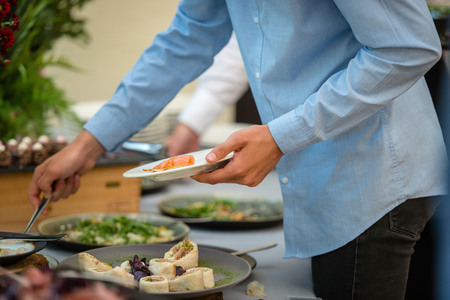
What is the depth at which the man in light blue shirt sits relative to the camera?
1.06 m

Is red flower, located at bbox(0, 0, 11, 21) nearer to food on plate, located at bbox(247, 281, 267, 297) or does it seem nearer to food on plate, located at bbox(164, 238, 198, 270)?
food on plate, located at bbox(164, 238, 198, 270)

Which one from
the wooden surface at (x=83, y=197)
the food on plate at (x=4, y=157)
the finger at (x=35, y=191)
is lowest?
the wooden surface at (x=83, y=197)

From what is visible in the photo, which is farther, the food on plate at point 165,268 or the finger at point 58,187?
the finger at point 58,187

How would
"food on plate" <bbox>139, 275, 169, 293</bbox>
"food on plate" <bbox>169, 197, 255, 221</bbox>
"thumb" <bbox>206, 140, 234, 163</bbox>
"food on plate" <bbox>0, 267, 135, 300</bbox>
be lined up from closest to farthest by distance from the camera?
"food on plate" <bbox>0, 267, 135, 300</bbox>
"food on plate" <bbox>139, 275, 169, 293</bbox>
"thumb" <bbox>206, 140, 234, 163</bbox>
"food on plate" <bbox>169, 197, 255, 221</bbox>

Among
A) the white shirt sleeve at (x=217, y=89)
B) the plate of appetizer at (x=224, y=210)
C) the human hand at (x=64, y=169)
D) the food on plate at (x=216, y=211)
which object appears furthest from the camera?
the white shirt sleeve at (x=217, y=89)

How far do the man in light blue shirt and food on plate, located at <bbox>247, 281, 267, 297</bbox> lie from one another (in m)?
0.13

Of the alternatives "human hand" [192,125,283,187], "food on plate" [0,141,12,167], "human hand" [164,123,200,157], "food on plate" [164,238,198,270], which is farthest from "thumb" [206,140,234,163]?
"human hand" [164,123,200,157]

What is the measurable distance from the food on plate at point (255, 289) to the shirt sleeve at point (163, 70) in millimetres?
539

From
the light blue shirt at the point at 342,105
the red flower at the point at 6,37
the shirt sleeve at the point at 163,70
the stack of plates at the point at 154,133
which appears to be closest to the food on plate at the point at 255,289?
the light blue shirt at the point at 342,105

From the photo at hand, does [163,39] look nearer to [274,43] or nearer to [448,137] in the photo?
[274,43]

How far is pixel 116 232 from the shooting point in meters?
1.59

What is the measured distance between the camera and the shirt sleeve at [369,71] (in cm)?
103

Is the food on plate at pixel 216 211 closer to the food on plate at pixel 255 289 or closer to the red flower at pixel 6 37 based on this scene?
the food on plate at pixel 255 289

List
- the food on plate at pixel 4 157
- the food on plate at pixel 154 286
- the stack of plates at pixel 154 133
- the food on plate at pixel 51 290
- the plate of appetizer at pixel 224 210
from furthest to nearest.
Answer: the stack of plates at pixel 154 133 < the plate of appetizer at pixel 224 210 < the food on plate at pixel 4 157 < the food on plate at pixel 154 286 < the food on plate at pixel 51 290
